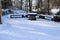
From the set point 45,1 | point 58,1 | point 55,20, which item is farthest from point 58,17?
point 45,1

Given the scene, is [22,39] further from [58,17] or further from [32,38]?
[58,17]

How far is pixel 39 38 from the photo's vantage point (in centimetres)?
794

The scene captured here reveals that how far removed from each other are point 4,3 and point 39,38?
121 ft

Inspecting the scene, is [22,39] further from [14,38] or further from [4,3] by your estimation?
[4,3]

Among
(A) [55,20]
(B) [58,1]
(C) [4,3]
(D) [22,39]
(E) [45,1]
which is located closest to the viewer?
(D) [22,39]

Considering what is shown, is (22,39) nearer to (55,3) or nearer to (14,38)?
(14,38)

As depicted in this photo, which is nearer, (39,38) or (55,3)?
(39,38)

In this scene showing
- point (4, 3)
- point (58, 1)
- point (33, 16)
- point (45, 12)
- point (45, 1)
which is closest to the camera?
point (33, 16)

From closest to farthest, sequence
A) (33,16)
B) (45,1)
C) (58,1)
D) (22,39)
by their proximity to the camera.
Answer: (22,39) < (33,16) < (58,1) < (45,1)

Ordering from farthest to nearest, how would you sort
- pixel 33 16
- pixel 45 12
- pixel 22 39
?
pixel 45 12 → pixel 33 16 → pixel 22 39

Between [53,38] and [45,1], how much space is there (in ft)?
86.9

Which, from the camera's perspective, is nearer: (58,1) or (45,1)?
(58,1)

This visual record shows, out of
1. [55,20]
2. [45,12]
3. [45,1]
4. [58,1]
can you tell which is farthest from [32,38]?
[45,1]

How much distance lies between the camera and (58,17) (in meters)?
15.9
